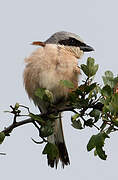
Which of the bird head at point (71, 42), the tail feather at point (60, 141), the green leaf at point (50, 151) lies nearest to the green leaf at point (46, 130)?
the green leaf at point (50, 151)

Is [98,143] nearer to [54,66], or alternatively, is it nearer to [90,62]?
[90,62]

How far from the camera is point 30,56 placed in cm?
354

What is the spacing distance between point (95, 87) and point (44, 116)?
474 millimetres

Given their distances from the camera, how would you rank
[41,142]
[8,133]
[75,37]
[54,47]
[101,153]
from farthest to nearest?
[75,37] < [54,47] < [41,142] < [8,133] < [101,153]

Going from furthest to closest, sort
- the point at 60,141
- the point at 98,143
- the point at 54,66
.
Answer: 1. the point at 60,141
2. the point at 54,66
3. the point at 98,143

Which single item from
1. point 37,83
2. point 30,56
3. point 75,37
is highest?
point 75,37

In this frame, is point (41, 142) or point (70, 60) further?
point (70, 60)

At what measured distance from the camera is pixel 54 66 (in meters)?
3.29

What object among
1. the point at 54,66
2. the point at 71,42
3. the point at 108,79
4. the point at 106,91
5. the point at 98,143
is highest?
the point at 71,42

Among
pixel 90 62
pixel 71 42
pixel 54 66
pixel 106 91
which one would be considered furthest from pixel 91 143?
pixel 71 42

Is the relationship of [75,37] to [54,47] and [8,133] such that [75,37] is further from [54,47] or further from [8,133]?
→ [8,133]

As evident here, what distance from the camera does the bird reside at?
328 cm

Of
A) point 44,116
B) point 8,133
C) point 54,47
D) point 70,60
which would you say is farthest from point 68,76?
point 8,133

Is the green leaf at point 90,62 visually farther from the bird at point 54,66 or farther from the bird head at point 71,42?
the bird head at point 71,42
